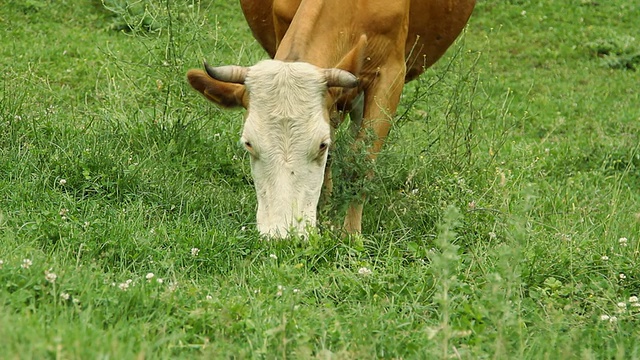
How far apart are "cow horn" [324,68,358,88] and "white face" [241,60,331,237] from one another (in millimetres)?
39

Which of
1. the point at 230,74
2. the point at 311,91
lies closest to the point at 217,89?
the point at 230,74

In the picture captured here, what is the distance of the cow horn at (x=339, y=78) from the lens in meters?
5.89

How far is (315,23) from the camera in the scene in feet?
20.9

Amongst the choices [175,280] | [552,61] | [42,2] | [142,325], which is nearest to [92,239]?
[175,280]

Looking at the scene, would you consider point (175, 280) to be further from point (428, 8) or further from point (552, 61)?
point (552, 61)

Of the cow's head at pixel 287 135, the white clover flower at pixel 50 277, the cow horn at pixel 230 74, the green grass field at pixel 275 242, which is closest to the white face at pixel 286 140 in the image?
the cow's head at pixel 287 135

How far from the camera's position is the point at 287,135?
5754 mm

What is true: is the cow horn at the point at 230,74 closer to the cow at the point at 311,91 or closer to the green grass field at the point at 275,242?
the cow at the point at 311,91

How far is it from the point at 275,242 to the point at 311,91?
0.99 m

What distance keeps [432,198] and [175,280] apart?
238 centimetres

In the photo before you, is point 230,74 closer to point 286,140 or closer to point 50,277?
point 286,140

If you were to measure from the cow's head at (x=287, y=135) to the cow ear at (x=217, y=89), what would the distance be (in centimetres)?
20

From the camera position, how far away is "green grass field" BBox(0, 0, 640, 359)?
4125 millimetres

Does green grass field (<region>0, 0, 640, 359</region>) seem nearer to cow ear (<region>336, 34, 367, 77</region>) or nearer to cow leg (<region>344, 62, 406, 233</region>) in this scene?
cow leg (<region>344, 62, 406, 233</region>)
